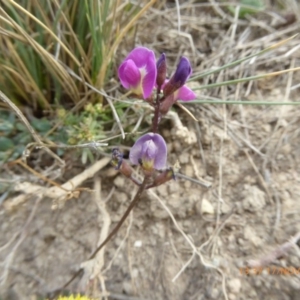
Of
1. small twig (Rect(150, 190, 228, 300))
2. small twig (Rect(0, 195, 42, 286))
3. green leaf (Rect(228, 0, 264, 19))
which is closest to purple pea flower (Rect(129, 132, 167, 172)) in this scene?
small twig (Rect(150, 190, 228, 300))

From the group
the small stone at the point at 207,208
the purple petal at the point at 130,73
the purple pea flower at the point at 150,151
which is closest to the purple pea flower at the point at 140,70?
the purple petal at the point at 130,73

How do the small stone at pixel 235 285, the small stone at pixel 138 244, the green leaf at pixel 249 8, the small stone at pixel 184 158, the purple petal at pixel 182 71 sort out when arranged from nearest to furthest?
the purple petal at pixel 182 71, the small stone at pixel 235 285, the small stone at pixel 138 244, the small stone at pixel 184 158, the green leaf at pixel 249 8

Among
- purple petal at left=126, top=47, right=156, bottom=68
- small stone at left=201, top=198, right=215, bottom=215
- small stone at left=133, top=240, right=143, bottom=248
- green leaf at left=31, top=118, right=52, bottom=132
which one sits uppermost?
purple petal at left=126, top=47, right=156, bottom=68

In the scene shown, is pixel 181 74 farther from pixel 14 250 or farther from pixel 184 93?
pixel 14 250

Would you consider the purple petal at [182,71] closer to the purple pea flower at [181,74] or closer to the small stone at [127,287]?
the purple pea flower at [181,74]

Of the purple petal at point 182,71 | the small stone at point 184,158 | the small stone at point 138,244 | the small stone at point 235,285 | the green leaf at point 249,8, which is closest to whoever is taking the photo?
the purple petal at point 182,71

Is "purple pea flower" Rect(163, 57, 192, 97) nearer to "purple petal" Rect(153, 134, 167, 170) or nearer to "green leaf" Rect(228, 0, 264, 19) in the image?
"purple petal" Rect(153, 134, 167, 170)

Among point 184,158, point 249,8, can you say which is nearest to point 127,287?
point 184,158
